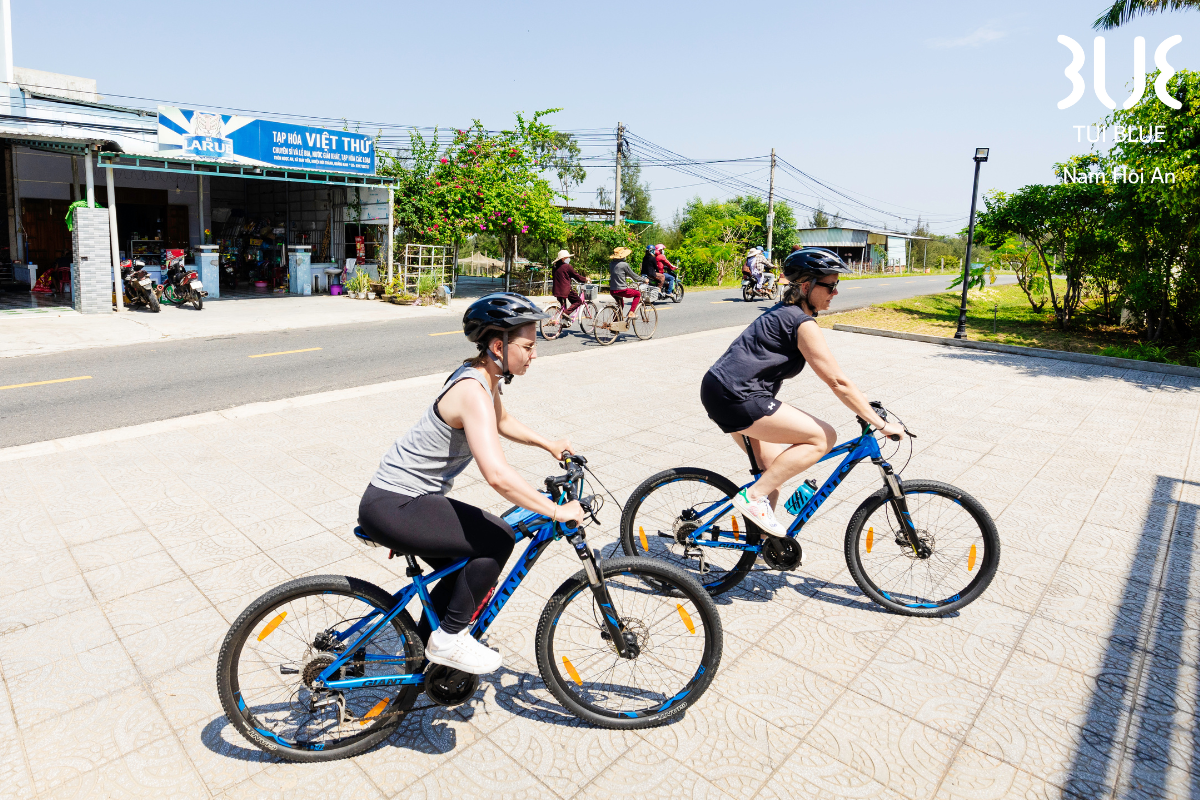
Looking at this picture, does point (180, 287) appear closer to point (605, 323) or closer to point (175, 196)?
point (175, 196)

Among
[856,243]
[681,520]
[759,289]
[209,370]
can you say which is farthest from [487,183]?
[856,243]

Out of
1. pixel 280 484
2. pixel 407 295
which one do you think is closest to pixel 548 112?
pixel 407 295

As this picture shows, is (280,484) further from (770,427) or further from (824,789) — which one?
(824,789)

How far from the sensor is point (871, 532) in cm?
422

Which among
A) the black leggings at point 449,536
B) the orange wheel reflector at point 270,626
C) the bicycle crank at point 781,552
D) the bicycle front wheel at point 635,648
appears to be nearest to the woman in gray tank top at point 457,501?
the black leggings at point 449,536

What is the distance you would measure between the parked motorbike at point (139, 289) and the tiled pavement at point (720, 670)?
1202cm

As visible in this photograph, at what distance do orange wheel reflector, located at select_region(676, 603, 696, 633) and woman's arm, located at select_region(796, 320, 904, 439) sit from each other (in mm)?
1464

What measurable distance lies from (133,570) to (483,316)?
10.5 feet

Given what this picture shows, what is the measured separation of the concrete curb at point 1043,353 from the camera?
40.8 ft

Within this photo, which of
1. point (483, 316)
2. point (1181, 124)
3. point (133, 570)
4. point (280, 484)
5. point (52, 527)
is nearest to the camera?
point (483, 316)

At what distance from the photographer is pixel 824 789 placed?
2.89 m

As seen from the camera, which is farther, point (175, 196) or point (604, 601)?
point (175, 196)

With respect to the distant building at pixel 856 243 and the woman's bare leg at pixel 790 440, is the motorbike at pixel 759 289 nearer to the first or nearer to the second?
the woman's bare leg at pixel 790 440

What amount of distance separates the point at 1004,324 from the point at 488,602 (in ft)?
58.8
